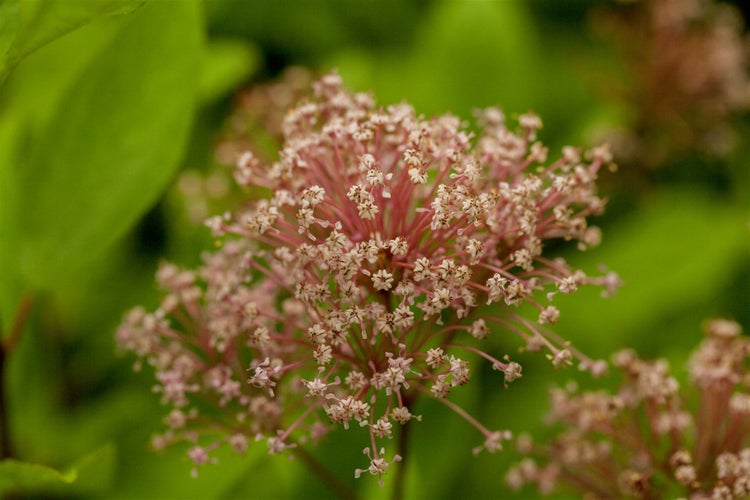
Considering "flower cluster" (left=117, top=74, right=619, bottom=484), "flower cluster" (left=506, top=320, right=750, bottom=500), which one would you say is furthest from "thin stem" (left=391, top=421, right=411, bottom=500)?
"flower cluster" (left=506, top=320, right=750, bottom=500)

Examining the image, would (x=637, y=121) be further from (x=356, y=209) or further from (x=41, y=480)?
(x=41, y=480)

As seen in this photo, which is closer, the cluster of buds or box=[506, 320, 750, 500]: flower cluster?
box=[506, 320, 750, 500]: flower cluster

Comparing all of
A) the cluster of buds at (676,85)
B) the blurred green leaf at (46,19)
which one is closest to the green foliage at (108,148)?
the blurred green leaf at (46,19)

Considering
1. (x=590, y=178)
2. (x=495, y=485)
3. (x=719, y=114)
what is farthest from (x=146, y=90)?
(x=719, y=114)

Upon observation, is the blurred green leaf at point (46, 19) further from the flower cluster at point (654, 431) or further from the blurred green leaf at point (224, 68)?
the flower cluster at point (654, 431)

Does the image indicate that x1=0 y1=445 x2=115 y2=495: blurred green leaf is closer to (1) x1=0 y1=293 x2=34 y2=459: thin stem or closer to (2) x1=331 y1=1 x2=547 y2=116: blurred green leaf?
(1) x1=0 y1=293 x2=34 y2=459: thin stem
